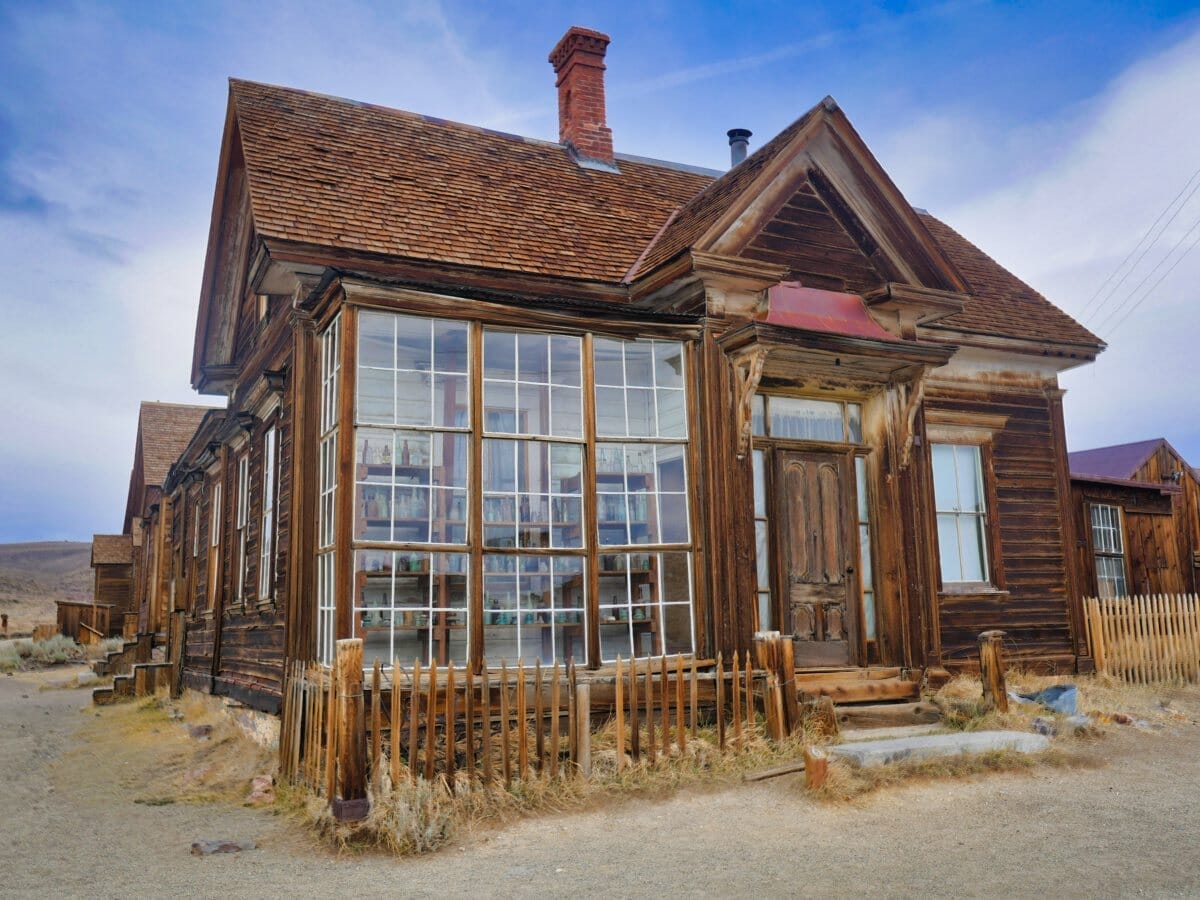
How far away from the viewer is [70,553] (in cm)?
10744

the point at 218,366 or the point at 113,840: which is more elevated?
the point at 218,366

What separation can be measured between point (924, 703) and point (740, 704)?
235cm

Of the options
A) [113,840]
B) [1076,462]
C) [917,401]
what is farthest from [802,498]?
[1076,462]

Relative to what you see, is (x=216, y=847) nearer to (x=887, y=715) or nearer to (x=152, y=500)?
(x=887, y=715)

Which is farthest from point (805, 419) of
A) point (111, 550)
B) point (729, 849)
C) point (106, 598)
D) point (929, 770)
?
point (106, 598)

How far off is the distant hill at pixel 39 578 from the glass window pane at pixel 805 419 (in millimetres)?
40096

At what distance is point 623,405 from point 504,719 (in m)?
4.46

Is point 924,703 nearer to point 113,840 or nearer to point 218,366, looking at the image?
point 113,840

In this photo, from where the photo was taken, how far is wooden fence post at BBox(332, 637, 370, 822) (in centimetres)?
653

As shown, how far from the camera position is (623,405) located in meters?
10.8

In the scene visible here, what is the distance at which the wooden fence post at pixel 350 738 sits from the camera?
6531mm

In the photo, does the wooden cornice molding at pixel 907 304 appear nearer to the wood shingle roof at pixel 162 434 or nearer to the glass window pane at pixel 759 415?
the glass window pane at pixel 759 415

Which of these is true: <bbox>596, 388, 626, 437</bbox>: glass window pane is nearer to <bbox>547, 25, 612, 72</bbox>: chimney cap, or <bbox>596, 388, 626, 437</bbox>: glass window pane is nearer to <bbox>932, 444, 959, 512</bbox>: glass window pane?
<bbox>932, 444, 959, 512</bbox>: glass window pane

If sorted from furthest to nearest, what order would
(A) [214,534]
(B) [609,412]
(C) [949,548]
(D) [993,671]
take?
(A) [214,534], (B) [609,412], (C) [949,548], (D) [993,671]
